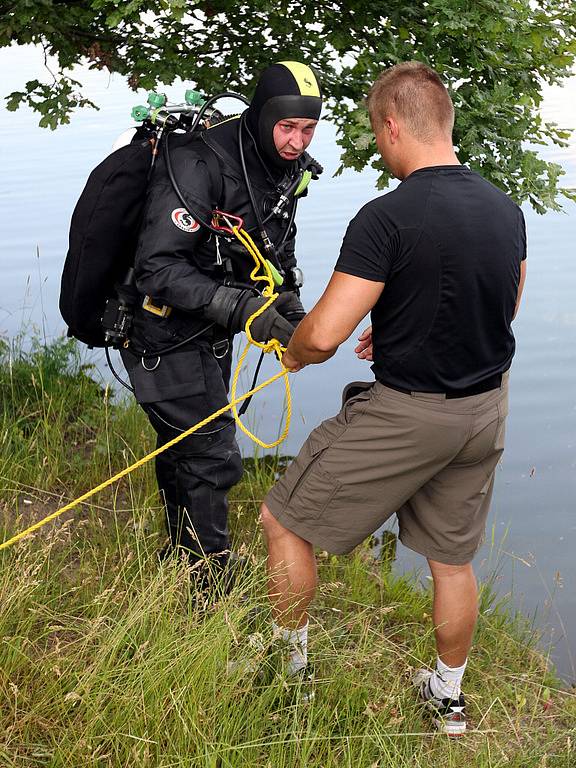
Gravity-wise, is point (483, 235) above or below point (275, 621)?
above

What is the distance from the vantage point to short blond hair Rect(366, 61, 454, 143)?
10.7 feet

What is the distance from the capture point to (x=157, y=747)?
2.79m

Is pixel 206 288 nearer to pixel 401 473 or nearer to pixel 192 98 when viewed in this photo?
pixel 192 98

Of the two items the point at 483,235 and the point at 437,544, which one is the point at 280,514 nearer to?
the point at 437,544

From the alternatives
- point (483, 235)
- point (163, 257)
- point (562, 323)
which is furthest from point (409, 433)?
point (562, 323)

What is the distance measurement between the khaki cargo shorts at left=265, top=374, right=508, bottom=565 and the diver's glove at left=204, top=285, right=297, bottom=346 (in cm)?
48

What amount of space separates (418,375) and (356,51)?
10.7ft

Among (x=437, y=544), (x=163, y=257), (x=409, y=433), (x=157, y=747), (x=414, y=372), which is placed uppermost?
(x=163, y=257)

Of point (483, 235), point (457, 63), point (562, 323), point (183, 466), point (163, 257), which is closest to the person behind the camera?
point (483, 235)

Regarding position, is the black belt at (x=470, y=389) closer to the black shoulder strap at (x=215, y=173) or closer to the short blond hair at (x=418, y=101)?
the short blond hair at (x=418, y=101)

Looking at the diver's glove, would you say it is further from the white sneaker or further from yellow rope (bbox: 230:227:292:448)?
the white sneaker

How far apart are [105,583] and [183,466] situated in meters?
0.61

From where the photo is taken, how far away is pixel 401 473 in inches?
132

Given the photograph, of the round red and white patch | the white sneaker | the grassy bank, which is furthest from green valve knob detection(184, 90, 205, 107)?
the white sneaker
